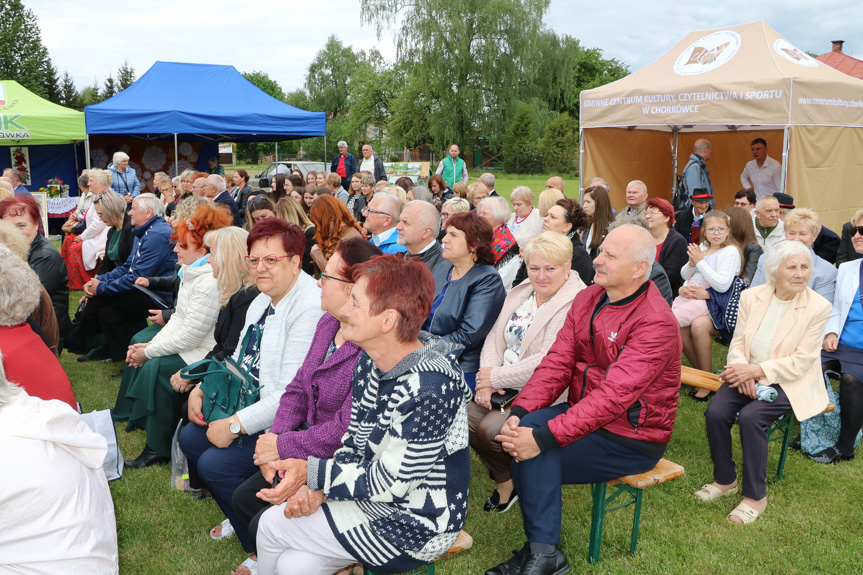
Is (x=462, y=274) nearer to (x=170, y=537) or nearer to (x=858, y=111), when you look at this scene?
(x=170, y=537)

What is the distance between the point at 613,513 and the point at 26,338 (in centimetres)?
300

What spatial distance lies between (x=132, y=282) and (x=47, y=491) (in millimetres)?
4146

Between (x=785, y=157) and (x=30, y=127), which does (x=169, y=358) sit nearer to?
(x=785, y=157)

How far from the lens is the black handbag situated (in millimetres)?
3709

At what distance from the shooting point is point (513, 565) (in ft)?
9.72

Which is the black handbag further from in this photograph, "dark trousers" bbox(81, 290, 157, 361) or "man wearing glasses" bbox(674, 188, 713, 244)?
"man wearing glasses" bbox(674, 188, 713, 244)

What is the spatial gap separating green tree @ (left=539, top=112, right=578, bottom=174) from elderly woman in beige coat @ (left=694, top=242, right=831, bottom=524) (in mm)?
32679

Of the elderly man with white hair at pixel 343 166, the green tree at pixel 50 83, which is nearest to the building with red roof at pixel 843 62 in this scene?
the elderly man with white hair at pixel 343 166

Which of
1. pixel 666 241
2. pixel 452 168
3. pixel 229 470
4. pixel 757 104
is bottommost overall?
pixel 229 470

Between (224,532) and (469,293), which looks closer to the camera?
(224,532)

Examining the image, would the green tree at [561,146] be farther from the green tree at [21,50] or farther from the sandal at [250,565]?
the sandal at [250,565]

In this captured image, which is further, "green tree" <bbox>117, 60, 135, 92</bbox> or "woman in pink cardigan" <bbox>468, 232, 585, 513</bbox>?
"green tree" <bbox>117, 60, 135, 92</bbox>

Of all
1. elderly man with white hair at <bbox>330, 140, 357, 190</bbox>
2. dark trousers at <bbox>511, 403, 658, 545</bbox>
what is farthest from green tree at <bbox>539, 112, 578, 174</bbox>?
dark trousers at <bbox>511, 403, 658, 545</bbox>

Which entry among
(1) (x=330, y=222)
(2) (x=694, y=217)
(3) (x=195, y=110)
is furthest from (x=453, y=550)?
(3) (x=195, y=110)
